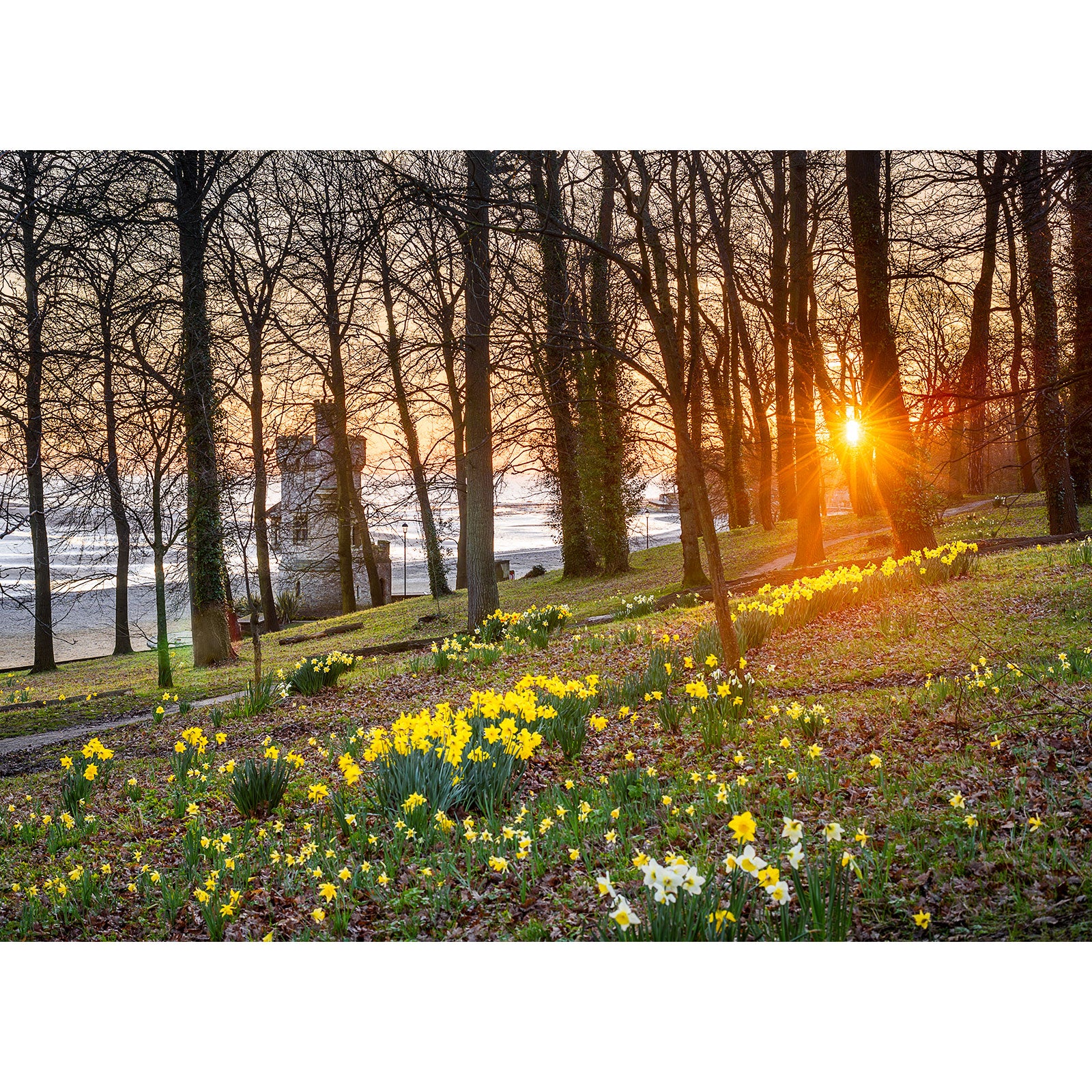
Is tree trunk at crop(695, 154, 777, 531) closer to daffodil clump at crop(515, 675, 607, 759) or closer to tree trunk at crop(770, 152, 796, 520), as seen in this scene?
tree trunk at crop(770, 152, 796, 520)

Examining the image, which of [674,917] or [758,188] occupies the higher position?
[758,188]

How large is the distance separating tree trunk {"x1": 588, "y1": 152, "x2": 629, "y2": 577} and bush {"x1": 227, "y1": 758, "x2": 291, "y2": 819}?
242 centimetres

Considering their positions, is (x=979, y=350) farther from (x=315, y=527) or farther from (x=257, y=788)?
(x=315, y=527)

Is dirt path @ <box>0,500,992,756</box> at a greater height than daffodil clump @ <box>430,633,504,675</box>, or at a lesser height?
lesser

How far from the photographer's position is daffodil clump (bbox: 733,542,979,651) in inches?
197

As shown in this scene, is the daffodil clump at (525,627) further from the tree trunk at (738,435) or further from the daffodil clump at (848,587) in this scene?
the tree trunk at (738,435)

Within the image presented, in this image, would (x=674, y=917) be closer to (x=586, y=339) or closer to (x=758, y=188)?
(x=586, y=339)

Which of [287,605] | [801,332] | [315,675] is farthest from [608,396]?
[287,605]

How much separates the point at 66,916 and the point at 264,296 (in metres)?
4.19

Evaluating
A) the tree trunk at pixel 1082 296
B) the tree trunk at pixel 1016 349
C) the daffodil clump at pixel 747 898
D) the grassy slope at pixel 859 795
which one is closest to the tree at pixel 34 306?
the grassy slope at pixel 859 795

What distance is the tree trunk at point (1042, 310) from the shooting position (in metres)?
4.00

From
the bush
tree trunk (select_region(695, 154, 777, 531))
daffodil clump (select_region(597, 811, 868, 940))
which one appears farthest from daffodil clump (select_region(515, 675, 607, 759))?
tree trunk (select_region(695, 154, 777, 531))
